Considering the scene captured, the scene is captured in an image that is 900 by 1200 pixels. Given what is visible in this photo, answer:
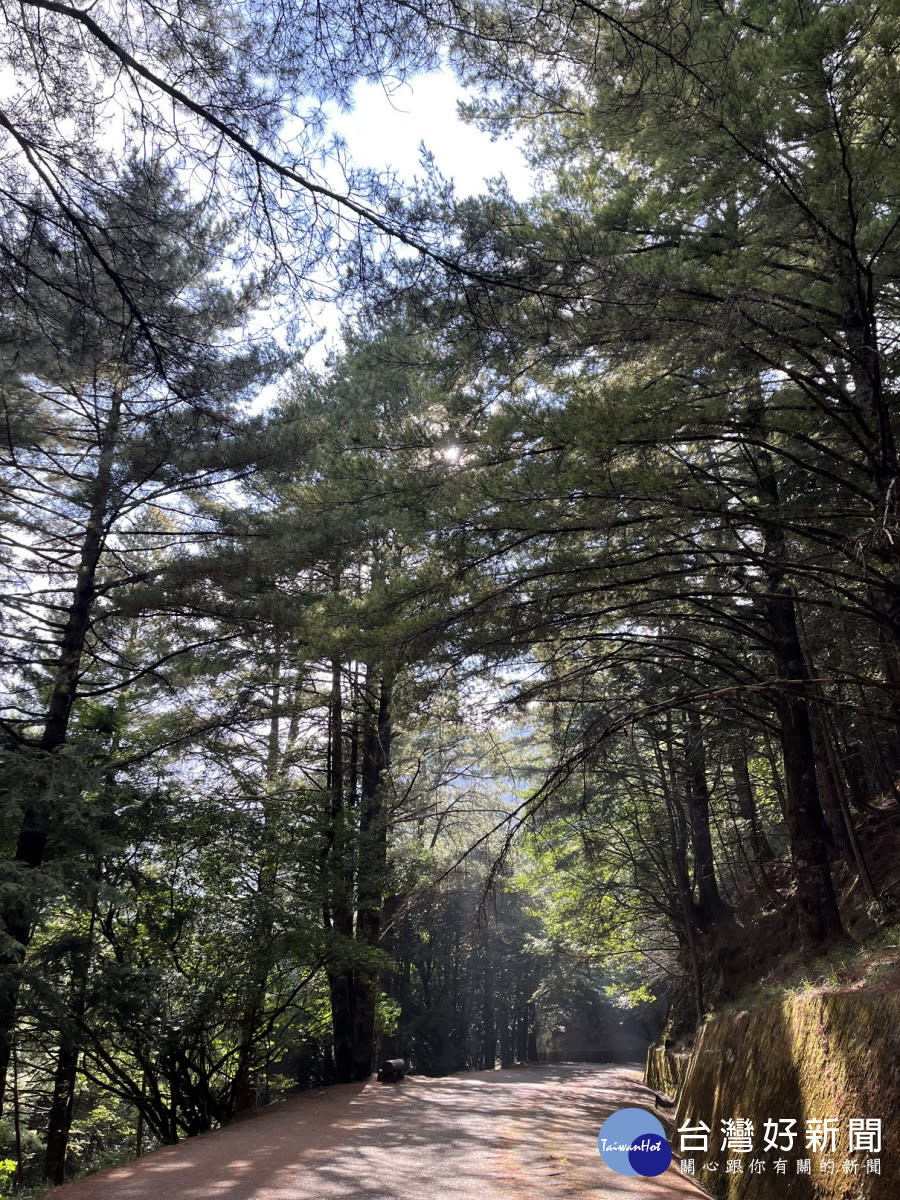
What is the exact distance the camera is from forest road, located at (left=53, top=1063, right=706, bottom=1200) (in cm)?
478

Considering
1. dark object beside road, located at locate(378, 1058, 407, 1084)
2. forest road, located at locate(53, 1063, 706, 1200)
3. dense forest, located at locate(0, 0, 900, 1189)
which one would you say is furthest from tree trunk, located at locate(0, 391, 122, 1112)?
dark object beside road, located at locate(378, 1058, 407, 1084)

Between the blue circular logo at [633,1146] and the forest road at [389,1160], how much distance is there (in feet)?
0.41

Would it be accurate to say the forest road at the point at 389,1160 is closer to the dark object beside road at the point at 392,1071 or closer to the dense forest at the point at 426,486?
the dense forest at the point at 426,486

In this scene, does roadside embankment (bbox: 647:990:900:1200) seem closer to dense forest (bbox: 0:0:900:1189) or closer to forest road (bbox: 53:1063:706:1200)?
forest road (bbox: 53:1063:706:1200)

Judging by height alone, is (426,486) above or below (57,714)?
above

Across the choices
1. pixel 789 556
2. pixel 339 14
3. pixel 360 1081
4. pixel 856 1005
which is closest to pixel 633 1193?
pixel 856 1005

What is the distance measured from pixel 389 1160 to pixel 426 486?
5.48 meters

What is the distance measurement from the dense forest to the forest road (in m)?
1.41

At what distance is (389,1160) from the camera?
18.9 ft

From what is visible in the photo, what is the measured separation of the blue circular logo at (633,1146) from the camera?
5766 millimetres

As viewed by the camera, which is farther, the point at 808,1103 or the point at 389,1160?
the point at 389,1160

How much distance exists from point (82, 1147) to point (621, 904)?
11426 mm

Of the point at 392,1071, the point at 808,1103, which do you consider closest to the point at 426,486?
the point at 808,1103

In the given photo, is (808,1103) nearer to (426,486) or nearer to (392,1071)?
(426,486)
